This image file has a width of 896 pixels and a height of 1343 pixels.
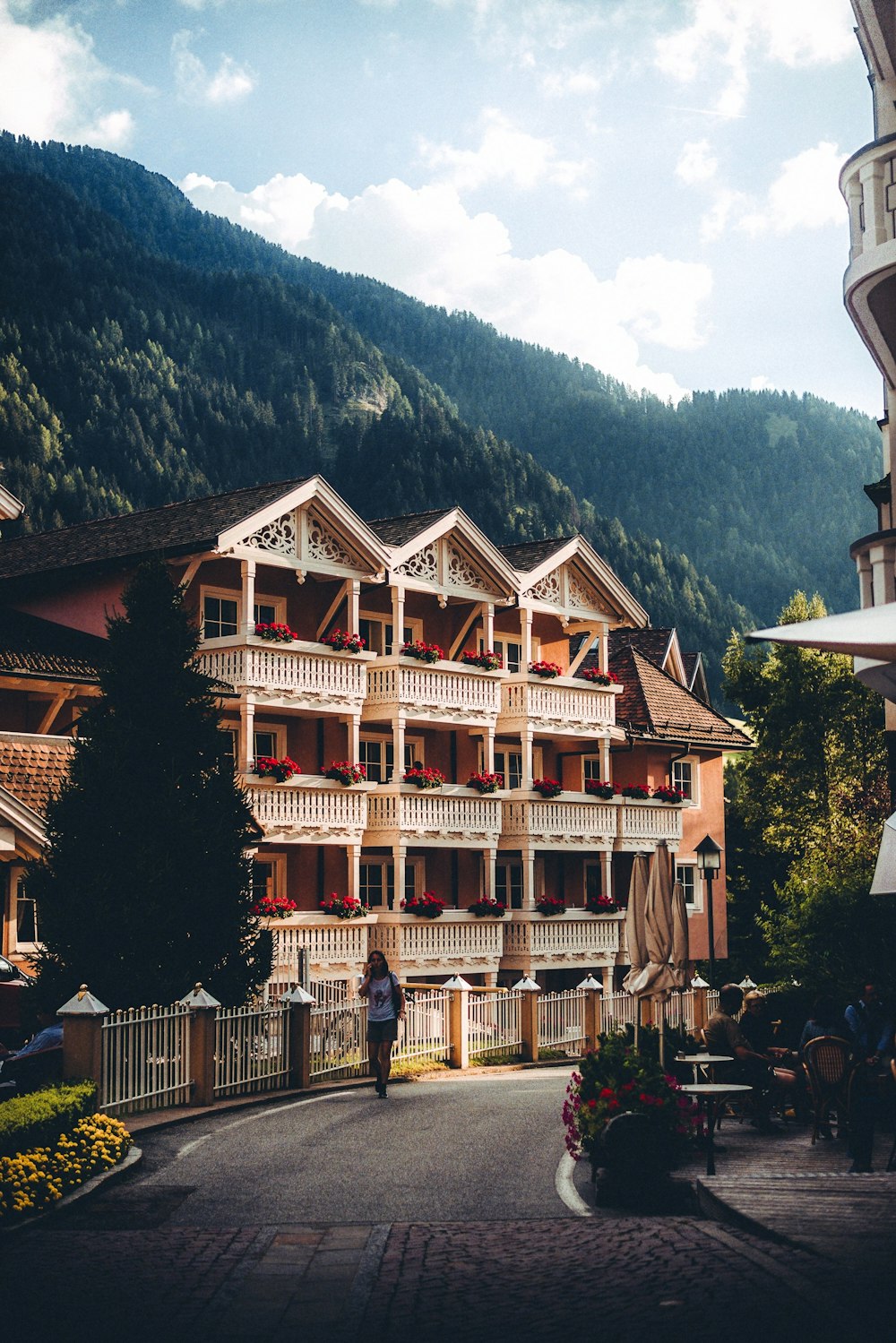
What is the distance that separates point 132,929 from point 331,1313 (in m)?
12.2

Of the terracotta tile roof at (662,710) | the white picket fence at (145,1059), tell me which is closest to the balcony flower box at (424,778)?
the terracotta tile roof at (662,710)

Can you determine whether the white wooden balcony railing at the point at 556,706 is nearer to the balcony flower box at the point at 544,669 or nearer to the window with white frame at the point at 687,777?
the balcony flower box at the point at 544,669

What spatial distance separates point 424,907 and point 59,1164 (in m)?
24.7

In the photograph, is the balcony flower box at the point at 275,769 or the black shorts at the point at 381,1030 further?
the balcony flower box at the point at 275,769

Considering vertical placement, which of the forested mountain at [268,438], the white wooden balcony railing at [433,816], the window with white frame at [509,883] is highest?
the forested mountain at [268,438]

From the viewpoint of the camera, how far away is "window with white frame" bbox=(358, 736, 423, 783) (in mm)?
40781

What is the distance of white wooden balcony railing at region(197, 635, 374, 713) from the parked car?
44.7 feet

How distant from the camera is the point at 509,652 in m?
45.3

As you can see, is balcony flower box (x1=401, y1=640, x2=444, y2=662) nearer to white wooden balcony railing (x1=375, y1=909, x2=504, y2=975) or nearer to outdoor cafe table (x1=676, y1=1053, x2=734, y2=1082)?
white wooden balcony railing (x1=375, y1=909, x2=504, y2=975)

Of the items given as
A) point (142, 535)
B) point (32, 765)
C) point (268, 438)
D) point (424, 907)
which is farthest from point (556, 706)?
point (268, 438)

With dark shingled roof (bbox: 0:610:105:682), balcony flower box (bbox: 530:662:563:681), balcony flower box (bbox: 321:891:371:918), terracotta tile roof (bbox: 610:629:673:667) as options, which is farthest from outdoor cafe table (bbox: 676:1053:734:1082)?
terracotta tile roof (bbox: 610:629:673:667)

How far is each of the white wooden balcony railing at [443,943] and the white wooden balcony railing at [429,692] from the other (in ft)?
15.8

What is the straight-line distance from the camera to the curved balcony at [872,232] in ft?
51.8

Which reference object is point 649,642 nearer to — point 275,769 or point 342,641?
point 342,641
